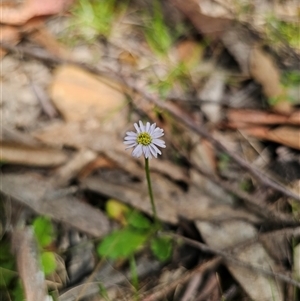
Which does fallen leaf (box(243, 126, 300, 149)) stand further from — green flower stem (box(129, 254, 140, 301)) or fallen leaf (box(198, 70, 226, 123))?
green flower stem (box(129, 254, 140, 301))

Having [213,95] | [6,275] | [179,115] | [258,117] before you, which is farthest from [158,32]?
Result: [6,275]

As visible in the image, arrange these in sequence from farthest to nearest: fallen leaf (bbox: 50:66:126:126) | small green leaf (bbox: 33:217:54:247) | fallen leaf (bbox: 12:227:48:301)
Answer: fallen leaf (bbox: 50:66:126:126) → small green leaf (bbox: 33:217:54:247) → fallen leaf (bbox: 12:227:48:301)

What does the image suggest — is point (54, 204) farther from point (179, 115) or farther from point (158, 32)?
point (158, 32)

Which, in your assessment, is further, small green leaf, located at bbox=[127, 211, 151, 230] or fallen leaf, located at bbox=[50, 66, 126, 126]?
fallen leaf, located at bbox=[50, 66, 126, 126]

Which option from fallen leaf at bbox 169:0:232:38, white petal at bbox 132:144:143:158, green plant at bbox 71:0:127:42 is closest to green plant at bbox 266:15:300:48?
fallen leaf at bbox 169:0:232:38

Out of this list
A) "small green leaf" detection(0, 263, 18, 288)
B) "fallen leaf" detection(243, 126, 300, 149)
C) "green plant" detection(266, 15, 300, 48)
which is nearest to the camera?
"small green leaf" detection(0, 263, 18, 288)

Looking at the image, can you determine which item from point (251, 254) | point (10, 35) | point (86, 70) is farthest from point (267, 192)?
point (10, 35)

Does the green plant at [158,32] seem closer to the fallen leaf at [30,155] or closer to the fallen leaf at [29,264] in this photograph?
the fallen leaf at [30,155]
